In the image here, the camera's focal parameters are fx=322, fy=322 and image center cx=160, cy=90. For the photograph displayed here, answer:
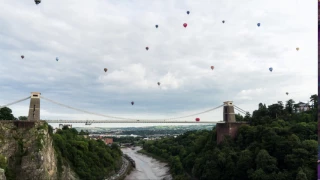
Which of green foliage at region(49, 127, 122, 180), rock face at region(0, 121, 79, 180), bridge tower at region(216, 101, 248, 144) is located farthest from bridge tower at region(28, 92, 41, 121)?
bridge tower at region(216, 101, 248, 144)

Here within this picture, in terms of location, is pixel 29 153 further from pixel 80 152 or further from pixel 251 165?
pixel 251 165

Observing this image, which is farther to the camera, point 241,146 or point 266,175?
point 241,146

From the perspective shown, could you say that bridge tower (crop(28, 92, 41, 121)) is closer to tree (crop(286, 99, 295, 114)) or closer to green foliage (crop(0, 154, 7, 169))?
green foliage (crop(0, 154, 7, 169))

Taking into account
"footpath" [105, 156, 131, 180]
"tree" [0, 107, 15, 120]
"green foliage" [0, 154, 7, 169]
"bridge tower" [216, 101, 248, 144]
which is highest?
"tree" [0, 107, 15, 120]

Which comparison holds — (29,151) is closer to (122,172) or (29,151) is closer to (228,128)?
(122,172)

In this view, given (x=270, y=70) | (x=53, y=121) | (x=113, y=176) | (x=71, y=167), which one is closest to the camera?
(x=270, y=70)

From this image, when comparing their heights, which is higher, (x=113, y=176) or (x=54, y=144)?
(x=54, y=144)

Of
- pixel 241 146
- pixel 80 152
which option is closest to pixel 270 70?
pixel 241 146
